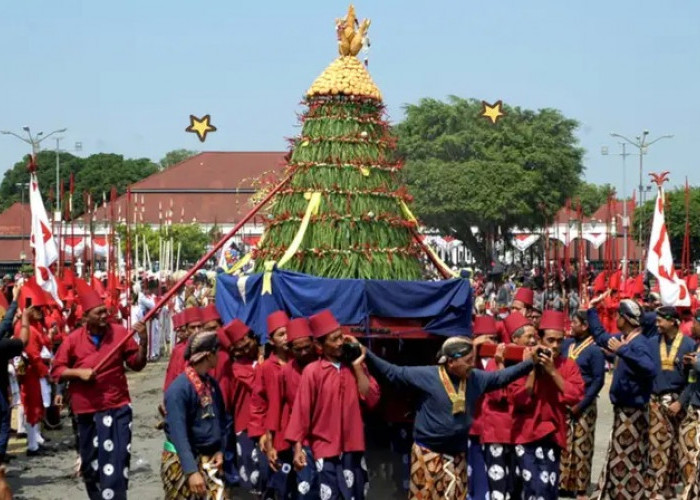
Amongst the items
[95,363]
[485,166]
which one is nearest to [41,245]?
[95,363]

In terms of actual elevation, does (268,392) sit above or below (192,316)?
below

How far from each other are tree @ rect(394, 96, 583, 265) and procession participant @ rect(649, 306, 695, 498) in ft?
148

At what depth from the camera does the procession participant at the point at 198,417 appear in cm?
808

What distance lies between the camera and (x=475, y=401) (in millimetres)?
8742

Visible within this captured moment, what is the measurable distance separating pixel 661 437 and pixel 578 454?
0.79 m

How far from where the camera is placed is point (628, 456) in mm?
11492

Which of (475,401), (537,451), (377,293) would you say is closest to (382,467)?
(377,293)

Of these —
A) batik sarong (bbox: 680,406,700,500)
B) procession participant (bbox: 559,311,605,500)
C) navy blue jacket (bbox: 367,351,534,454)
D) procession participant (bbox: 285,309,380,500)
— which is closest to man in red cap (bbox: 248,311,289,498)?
procession participant (bbox: 285,309,380,500)

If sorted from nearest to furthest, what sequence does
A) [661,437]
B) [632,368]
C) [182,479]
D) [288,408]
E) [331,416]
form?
[182,479], [331,416], [288,408], [632,368], [661,437]

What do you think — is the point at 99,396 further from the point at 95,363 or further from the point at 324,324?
the point at 324,324

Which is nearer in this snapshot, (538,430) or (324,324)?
(324,324)

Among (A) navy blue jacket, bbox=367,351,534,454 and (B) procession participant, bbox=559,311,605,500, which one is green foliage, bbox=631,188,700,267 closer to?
(B) procession participant, bbox=559,311,605,500

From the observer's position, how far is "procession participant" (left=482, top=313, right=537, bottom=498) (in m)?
9.69

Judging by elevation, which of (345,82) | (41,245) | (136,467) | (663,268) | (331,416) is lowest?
(136,467)
